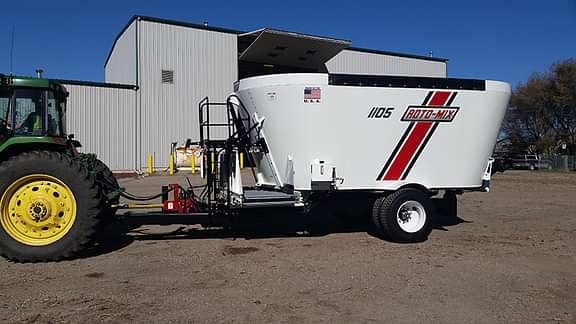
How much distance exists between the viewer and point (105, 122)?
28.3 metres

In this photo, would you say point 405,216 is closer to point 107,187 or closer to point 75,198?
point 107,187

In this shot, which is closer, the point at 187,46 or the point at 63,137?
the point at 63,137

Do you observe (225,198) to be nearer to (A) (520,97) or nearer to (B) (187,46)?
(B) (187,46)

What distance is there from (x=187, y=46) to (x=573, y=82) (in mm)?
36067

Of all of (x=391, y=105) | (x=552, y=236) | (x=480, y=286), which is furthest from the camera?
(x=552, y=236)

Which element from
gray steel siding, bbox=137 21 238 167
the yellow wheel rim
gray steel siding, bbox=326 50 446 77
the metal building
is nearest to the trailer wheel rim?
the yellow wheel rim

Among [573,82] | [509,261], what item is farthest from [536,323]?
[573,82]

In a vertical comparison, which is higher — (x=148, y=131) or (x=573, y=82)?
(x=573, y=82)

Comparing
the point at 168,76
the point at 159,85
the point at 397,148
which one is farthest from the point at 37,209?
the point at 168,76

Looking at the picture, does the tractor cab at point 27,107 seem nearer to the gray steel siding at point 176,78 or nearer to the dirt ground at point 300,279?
the dirt ground at point 300,279

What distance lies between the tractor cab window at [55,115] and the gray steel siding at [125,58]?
72.6 feet

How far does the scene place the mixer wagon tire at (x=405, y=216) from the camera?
874 centimetres

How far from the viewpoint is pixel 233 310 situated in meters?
5.32

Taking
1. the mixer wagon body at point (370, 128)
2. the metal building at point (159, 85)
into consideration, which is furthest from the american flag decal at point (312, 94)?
the metal building at point (159, 85)
